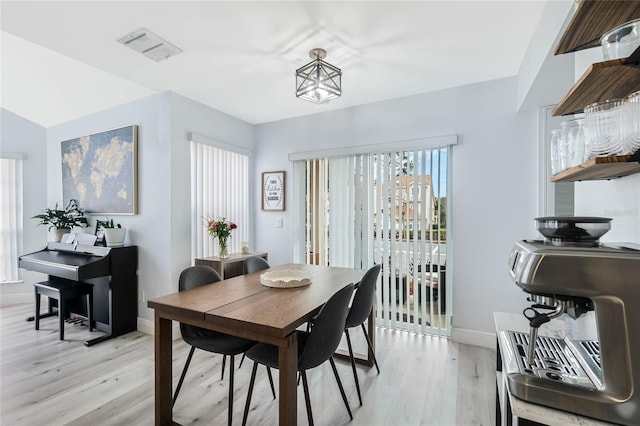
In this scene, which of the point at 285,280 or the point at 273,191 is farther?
the point at 273,191

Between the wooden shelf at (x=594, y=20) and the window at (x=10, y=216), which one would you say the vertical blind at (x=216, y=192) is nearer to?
the window at (x=10, y=216)

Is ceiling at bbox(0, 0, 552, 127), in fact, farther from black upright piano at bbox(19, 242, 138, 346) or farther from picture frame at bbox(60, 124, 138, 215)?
black upright piano at bbox(19, 242, 138, 346)

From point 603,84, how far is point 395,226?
2381 mm

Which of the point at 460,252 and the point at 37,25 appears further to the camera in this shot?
the point at 460,252

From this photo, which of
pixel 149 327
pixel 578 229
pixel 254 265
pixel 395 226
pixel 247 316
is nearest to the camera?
pixel 578 229

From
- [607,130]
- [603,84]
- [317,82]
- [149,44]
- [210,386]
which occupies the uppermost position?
[149,44]

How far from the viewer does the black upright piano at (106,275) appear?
2.90 meters

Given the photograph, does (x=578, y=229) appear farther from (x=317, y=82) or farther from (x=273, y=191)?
(x=273, y=191)

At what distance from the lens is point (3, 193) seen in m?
4.10

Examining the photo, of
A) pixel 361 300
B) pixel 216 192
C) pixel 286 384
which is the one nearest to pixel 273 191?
pixel 216 192

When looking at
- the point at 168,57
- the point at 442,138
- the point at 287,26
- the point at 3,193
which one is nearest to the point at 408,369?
the point at 442,138

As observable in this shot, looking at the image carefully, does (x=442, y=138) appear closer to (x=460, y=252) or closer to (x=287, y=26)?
(x=460, y=252)

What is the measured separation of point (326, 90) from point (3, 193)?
4.86 m

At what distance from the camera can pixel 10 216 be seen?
4.14 m
